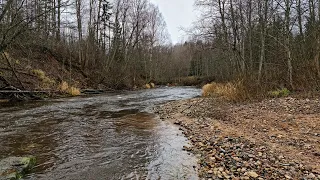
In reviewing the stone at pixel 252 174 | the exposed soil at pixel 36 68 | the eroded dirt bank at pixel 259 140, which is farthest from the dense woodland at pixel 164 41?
the stone at pixel 252 174

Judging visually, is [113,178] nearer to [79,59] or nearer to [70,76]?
[70,76]

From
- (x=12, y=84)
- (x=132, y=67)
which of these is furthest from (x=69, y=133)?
(x=132, y=67)

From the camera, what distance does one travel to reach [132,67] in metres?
39.4

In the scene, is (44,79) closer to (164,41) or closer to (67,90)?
(67,90)

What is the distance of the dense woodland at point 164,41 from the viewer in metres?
13.5

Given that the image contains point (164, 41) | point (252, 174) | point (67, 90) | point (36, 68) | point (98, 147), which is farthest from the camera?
point (164, 41)

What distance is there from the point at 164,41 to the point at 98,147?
163 ft

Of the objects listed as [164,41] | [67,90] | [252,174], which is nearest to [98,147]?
[252,174]

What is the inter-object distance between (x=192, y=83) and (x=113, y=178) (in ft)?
147

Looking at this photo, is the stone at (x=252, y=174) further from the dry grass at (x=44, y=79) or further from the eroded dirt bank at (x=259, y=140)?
the dry grass at (x=44, y=79)

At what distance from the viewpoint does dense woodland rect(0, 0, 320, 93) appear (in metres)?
13.5

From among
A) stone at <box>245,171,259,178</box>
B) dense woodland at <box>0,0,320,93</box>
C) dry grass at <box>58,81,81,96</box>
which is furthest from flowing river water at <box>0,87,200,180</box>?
dry grass at <box>58,81,81,96</box>

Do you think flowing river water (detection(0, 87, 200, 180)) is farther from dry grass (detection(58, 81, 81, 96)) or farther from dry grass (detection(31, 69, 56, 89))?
dry grass (detection(31, 69, 56, 89))

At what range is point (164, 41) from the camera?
180ft
